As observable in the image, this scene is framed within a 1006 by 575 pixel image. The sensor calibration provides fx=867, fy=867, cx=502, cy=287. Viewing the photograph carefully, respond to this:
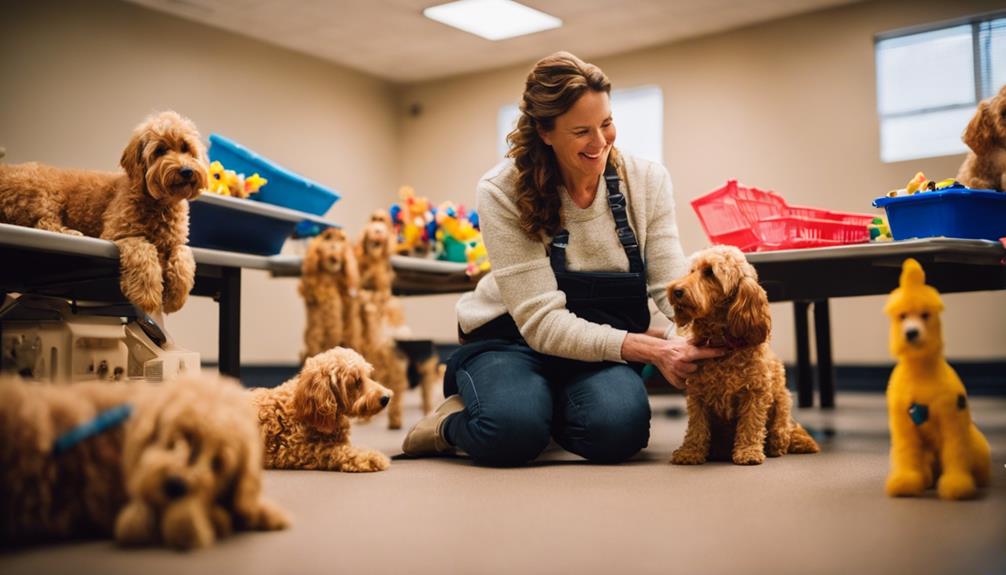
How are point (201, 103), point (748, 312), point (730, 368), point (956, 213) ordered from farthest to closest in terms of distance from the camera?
point (201, 103) < point (956, 213) < point (730, 368) < point (748, 312)

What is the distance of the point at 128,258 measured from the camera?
2545 mm

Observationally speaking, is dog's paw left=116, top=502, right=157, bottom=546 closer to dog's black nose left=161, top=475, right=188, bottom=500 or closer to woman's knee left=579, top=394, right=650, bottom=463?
dog's black nose left=161, top=475, right=188, bottom=500

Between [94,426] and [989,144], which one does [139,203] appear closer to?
[94,426]

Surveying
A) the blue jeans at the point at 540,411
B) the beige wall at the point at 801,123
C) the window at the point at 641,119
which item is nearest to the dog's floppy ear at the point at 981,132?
the blue jeans at the point at 540,411

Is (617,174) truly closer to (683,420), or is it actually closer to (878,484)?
(878,484)

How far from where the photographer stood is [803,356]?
5016 mm

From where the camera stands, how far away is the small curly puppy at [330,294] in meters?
4.41

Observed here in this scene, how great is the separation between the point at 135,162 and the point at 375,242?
1.99 m

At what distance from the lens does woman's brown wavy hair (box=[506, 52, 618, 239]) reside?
253cm

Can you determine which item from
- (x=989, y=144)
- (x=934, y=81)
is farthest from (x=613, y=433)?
(x=934, y=81)

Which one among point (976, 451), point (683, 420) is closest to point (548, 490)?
point (976, 451)

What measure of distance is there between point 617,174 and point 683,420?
6.90ft

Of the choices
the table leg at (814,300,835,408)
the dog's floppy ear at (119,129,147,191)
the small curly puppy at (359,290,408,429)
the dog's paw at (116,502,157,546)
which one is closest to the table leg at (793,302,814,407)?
the table leg at (814,300,835,408)

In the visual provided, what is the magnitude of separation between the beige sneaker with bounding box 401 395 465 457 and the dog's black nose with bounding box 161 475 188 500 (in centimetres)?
144
